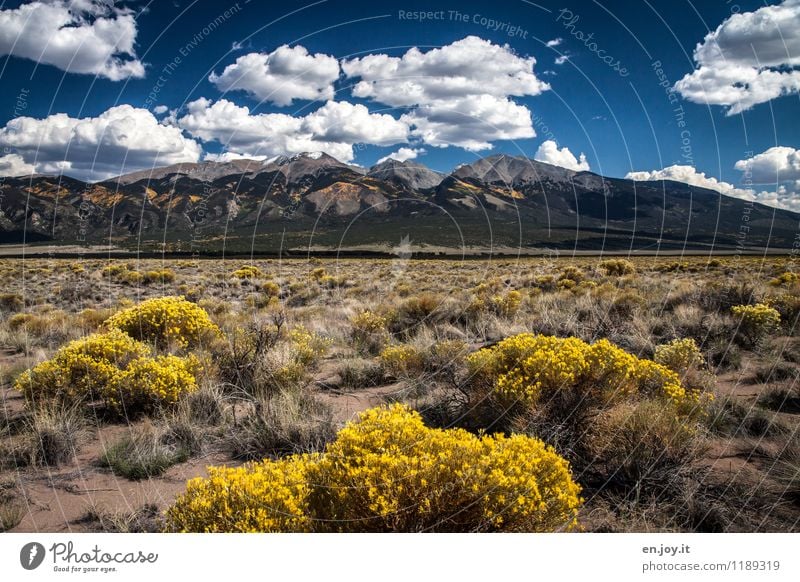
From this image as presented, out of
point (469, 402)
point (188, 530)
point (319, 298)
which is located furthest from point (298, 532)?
point (319, 298)

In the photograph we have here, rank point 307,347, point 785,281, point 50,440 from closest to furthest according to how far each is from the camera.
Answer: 1. point 50,440
2. point 307,347
3. point 785,281

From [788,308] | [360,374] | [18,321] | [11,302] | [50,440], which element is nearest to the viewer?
[50,440]

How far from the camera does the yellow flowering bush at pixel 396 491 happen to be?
→ 10.5ft

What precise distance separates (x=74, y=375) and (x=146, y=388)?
1.39 metres

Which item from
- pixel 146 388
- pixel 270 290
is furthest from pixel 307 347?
pixel 270 290

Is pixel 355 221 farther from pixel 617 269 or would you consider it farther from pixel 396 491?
pixel 396 491

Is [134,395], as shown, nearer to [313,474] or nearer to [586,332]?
[313,474]

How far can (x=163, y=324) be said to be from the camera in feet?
31.5

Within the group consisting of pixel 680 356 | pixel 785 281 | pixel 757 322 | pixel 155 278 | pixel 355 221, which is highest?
pixel 355 221

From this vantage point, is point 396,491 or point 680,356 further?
point 680,356

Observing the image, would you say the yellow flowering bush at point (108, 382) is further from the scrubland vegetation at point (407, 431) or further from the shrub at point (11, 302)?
the shrub at point (11, 302)

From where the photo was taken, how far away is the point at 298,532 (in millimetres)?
3318

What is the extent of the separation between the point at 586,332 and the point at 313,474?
8.30 meters

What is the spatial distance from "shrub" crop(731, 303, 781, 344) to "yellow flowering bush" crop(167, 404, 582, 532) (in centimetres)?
856
